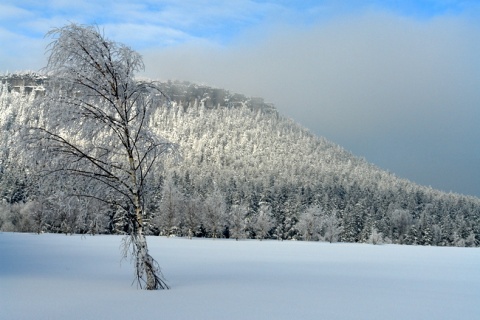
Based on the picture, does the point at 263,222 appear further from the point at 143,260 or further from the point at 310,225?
the point at 143,260

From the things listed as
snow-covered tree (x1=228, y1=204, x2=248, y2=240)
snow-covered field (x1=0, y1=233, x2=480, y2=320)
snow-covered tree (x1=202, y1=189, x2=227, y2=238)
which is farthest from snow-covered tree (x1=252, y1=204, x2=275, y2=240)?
snow-covered field (x1=0, y1=233, x2=480, y2=320)

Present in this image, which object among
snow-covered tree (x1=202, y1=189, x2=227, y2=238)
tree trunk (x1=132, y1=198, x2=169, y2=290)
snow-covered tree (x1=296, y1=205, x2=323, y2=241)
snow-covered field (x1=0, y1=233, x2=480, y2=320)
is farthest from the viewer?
snow-covered tree (x1=296, y1=205, x2=323, y2=241)

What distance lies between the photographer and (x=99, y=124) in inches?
691

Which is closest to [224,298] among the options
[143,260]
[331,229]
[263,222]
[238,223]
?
[143,260]

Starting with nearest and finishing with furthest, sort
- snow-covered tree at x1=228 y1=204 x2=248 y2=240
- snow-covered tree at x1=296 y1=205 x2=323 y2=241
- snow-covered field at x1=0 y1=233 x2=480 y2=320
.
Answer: snow-covered field at x1=0 y1=233 x2=480 y2=320 < snow-covered tree at x1=228 y1=204 x2=248 y2=240 < snow-covered tree at x1=296 y1=205 x2=323 y2=241

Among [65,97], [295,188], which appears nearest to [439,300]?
[65,97]

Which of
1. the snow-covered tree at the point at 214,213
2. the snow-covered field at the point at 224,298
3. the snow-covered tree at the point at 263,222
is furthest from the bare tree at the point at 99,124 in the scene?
the snow-covered tree at the point at 263,222

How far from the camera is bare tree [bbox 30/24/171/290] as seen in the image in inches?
663

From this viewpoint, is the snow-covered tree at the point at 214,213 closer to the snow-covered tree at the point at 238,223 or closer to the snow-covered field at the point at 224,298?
the snow-covered tree at the point at 238,223

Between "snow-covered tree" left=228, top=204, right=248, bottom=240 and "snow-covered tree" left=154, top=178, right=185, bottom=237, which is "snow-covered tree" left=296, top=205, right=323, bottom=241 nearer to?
"snow-covered tree" left=228, top=204, right=248, bottom=240

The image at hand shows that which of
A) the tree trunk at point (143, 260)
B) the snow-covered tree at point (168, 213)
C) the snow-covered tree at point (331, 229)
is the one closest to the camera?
the tree trunk at point (143, 260)

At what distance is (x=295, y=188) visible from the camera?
5182 inches

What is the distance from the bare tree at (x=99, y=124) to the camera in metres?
16.8

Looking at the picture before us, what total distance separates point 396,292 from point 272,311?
872cm
